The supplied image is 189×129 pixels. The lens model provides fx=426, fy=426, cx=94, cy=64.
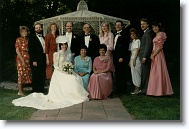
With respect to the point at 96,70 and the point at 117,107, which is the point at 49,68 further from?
the point at 117,107

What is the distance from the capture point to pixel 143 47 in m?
8.52

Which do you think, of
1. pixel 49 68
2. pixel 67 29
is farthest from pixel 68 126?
pixel 67 29

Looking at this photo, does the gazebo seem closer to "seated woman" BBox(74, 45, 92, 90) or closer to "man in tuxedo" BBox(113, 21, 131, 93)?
"man in tuxedo" BBox(113, 21, 131, 93)

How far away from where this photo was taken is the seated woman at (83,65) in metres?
8.52

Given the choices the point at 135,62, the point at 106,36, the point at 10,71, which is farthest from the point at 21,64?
the point at 135,62

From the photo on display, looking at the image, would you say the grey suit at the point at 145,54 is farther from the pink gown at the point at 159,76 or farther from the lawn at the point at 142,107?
the lawn at the point at 142,107

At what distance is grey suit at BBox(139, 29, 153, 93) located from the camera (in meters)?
8.41

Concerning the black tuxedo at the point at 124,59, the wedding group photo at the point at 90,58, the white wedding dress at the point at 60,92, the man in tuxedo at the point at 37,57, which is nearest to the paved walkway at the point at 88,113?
the wedding group photo at the point at 90,58

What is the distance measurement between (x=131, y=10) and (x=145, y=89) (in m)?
1.61

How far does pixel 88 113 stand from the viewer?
761cm

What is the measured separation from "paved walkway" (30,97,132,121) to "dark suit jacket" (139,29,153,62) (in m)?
1.16

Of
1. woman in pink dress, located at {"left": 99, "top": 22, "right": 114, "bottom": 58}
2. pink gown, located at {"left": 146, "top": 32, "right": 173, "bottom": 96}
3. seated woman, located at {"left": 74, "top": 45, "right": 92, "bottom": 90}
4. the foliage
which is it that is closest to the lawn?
pink gown, located at {"left": 146, "top": 32, "right": 173, "bottom": 96}

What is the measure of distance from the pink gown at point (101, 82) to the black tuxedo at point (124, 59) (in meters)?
0.15

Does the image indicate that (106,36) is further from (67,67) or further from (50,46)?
(50,46)
